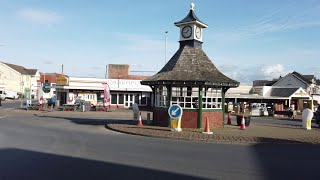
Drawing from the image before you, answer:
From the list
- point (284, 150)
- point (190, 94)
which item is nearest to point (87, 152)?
point (284, 150)

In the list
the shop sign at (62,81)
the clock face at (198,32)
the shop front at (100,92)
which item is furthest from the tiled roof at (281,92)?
the clock face at (198,32)

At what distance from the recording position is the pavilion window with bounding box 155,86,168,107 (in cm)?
2189

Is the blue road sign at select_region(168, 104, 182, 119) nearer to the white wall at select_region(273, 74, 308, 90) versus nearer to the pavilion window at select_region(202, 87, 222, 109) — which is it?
the pavilion window at select_region(202, 87, 222, 109)

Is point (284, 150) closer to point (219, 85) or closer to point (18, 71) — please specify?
point (219, 85)

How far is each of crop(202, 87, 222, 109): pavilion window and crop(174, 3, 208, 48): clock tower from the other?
3.15 metres

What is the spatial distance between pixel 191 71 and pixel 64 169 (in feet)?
43.4

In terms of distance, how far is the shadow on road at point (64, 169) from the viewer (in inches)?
332

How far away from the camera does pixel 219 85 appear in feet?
69.6

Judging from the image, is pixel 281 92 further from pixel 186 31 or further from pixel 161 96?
pixel 161 96

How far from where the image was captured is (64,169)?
9.12m

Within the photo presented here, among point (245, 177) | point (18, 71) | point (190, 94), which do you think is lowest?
point (245, 177)

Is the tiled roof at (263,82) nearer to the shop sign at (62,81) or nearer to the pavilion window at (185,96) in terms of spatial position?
the shop sign at (62,81)

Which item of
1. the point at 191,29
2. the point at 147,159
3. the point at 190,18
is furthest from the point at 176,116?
the point at 147,159

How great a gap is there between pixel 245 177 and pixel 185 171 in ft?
4.83
